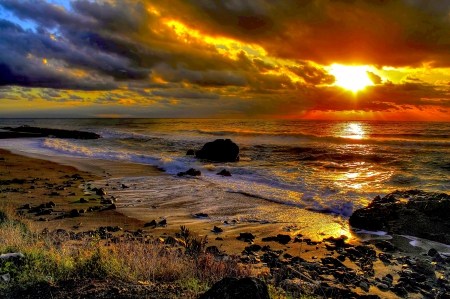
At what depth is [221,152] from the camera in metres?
24.3

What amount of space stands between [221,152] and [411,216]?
17113 mm

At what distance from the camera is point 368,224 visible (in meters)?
8.35

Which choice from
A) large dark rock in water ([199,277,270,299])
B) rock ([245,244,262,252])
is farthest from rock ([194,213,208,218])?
large dark rock in water ([199,277,270,299])

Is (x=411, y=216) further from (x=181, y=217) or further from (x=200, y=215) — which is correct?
(x=181, y=217)

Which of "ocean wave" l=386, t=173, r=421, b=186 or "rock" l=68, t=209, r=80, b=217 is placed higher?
"ocean wave" l=386, t=173, r=421, b=186

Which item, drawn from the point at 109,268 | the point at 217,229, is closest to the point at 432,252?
the point at 217,229

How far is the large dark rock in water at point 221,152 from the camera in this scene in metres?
24.1

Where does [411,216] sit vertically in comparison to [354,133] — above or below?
below

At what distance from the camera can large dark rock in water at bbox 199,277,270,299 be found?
3.13m

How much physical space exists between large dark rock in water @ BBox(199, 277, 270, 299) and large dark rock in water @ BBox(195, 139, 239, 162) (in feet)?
67.3

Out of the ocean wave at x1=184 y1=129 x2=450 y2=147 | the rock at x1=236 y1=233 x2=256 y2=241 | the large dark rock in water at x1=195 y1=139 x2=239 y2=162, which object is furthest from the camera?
the ocean wave at x1=184 y1=129 x2=450 y2=147

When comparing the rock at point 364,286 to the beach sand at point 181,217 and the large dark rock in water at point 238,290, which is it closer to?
the beach sand at point 181,217

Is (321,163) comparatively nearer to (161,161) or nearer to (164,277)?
(161,161)

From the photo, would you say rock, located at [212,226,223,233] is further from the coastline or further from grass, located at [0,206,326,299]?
grass, located at [0,206,326,299]
